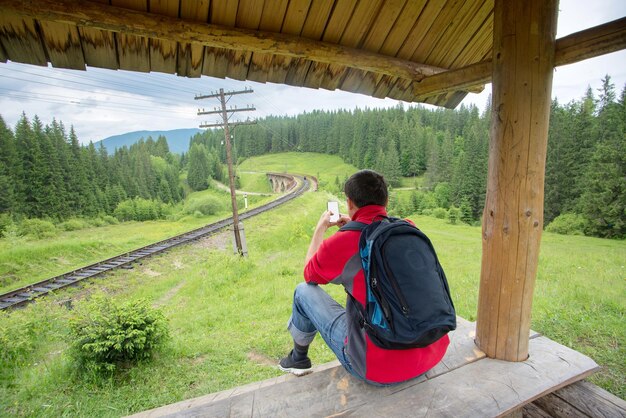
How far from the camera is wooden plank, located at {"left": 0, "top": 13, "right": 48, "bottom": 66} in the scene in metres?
2.18

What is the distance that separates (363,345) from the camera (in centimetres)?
200

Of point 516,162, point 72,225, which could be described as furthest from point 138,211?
point 516,162

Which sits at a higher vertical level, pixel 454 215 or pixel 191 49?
pixel 191 49

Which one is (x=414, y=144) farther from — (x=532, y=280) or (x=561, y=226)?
(x=532, y=280)

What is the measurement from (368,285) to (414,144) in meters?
65.3

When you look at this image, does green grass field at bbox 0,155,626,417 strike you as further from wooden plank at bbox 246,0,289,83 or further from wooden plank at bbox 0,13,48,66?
wooden plank at bbox 246,0,289,83

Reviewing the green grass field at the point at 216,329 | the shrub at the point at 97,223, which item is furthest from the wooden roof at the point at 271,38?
the shrub at the point at 97,223

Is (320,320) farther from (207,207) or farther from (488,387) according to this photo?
(207,207)

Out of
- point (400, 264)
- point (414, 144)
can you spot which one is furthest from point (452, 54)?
point (414, 144)

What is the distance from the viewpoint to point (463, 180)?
142 feet

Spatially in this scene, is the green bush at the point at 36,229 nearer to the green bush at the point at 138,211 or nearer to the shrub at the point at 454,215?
the green bush at the point at 138,211

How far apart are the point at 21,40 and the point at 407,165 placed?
65752 mm

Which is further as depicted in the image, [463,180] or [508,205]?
[463,180]

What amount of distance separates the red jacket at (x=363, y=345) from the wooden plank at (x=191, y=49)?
1.89m
